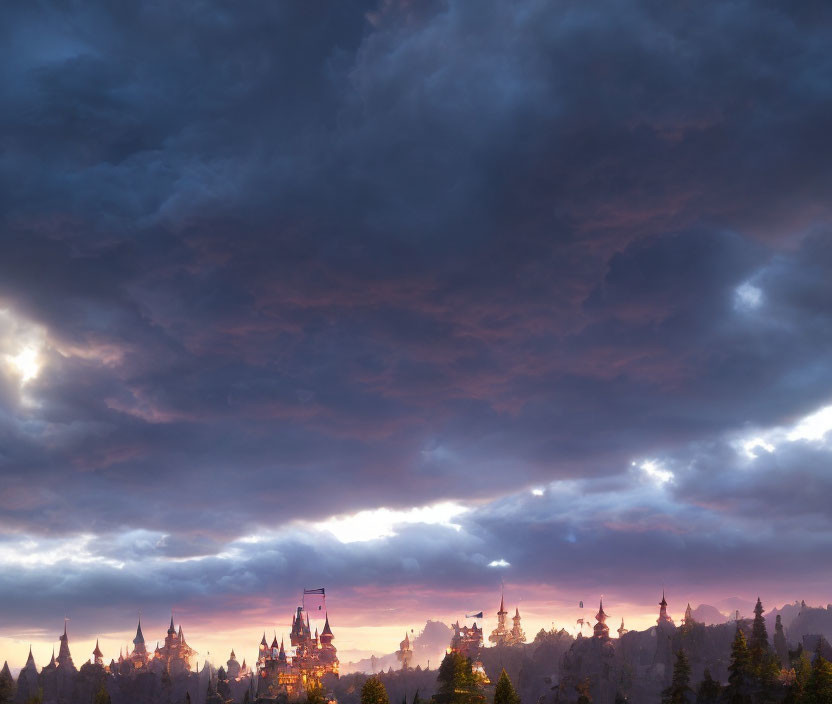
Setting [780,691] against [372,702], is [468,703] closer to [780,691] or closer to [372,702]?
[372,702]

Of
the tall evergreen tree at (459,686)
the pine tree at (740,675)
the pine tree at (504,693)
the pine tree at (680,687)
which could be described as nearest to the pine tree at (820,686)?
the pine tree at (740,675)

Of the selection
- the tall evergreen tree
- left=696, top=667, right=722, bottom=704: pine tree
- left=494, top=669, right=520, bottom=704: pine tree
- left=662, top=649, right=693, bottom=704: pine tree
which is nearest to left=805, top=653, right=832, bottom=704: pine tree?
left=696, top=667, right=722, bottom=704: pine tree

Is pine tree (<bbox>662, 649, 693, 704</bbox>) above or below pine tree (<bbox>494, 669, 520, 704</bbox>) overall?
below

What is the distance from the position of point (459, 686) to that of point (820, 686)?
71.0 metres

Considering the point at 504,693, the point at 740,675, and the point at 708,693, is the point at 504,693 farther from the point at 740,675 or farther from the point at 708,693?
the point at 740,675

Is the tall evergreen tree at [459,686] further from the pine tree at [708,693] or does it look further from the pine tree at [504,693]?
the pine tree at [708,693]

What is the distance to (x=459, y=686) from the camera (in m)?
187

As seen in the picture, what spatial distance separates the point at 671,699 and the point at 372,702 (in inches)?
2462

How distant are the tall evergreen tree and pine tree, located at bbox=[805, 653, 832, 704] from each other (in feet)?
214

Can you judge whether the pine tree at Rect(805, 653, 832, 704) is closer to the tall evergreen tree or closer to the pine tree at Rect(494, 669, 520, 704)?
the pine tree at Rect(494, 669, 520, 704)

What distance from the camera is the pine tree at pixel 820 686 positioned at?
148 metres

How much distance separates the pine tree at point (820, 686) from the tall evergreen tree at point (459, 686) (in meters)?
65.3

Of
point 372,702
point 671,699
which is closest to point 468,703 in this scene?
point 372,702

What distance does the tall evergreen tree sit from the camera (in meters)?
184
